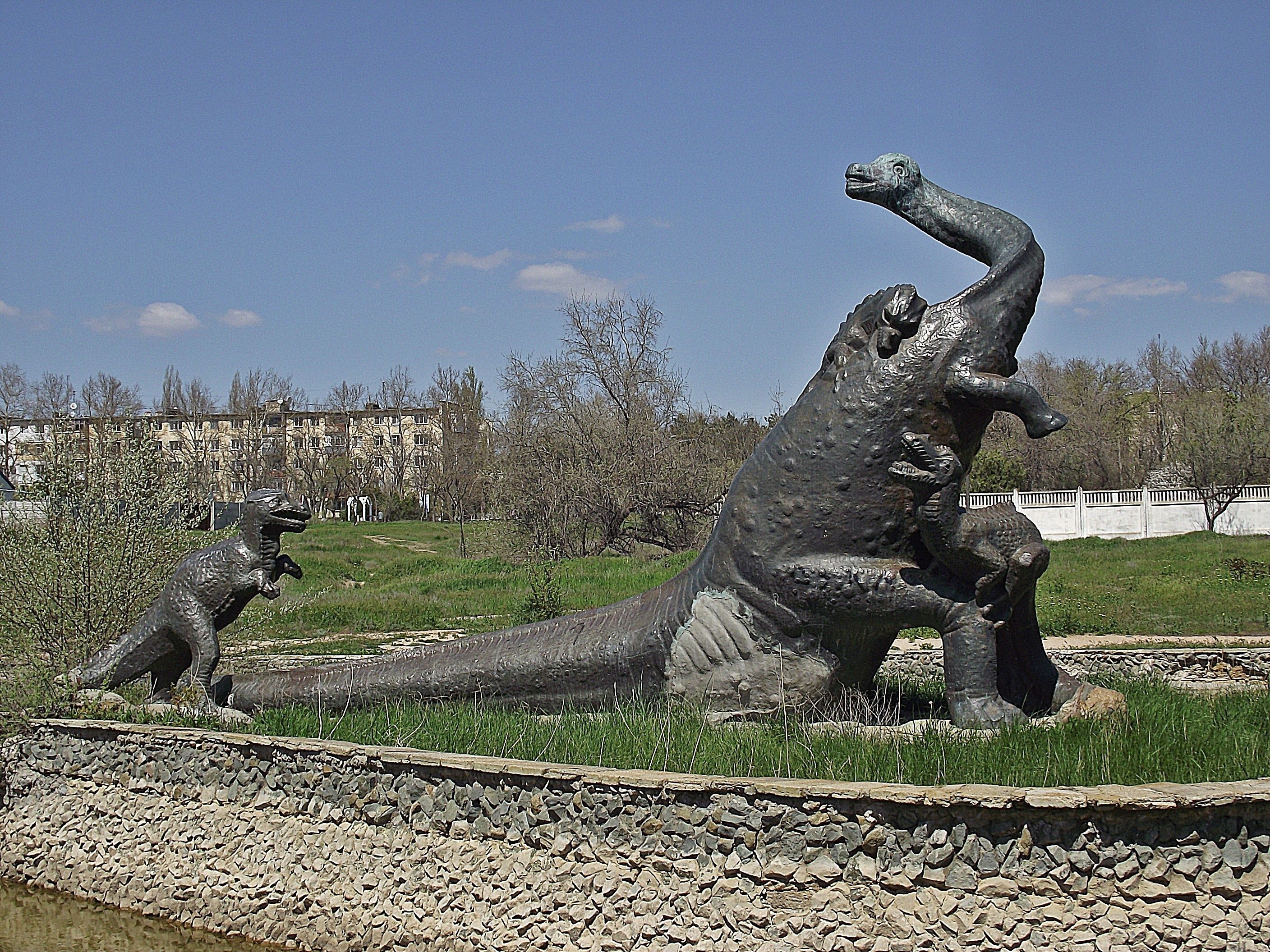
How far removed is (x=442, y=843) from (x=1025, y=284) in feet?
11.4

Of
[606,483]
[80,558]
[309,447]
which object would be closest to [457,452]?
[309,447]

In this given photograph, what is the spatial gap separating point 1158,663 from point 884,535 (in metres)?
4.77

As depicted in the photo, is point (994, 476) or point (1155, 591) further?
point (994, 476)

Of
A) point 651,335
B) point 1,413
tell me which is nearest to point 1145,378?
point 651,335

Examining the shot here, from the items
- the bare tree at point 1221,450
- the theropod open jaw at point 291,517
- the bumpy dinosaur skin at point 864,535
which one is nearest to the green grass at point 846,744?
the bumpy dinosaur skin at point 864,535

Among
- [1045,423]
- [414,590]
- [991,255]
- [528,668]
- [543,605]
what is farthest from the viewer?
[414,590]

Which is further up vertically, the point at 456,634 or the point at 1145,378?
the point at 1145,378

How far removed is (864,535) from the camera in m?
5.08

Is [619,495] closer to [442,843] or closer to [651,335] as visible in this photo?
[651,335]

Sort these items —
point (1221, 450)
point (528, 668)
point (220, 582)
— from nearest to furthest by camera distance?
point (528, 668)
point (220, 582)
point (1221, 450)

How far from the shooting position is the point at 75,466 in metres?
7.94

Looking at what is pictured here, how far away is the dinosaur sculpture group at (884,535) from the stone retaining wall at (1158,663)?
124 inches

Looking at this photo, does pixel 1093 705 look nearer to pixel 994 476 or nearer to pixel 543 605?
pixel 543 605

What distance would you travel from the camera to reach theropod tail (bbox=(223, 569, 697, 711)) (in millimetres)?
5633
